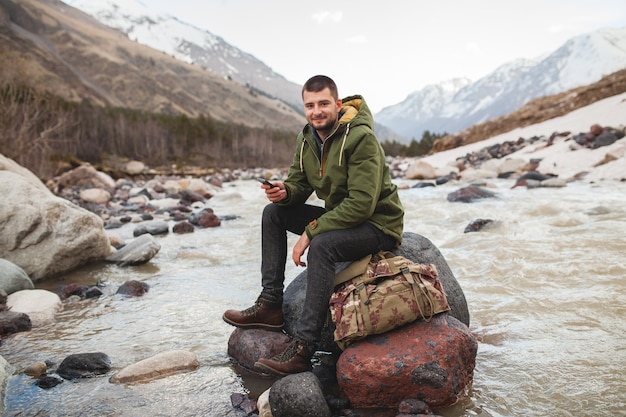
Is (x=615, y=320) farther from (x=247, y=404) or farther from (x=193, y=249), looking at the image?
(x=193, y=249)

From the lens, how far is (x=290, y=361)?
10.2 ft

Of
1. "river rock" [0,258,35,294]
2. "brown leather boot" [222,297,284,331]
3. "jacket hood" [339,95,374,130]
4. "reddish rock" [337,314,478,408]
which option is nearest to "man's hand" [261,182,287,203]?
"jacket hood" [339,95,374,130]

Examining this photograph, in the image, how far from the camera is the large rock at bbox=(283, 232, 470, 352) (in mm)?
3658

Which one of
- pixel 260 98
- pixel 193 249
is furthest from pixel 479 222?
pixel 260 98

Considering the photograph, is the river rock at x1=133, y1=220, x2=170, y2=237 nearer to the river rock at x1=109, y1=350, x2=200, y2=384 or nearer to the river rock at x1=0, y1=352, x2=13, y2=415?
the river rock at x1=0, y1=352, x2=13, y2=415

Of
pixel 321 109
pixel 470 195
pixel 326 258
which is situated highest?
pixel 321 109

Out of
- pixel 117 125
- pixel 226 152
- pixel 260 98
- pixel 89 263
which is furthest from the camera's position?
pixel 260 98

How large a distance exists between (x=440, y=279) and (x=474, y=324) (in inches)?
25.5

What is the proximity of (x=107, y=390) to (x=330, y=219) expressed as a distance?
1879 mm

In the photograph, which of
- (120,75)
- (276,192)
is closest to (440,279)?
(276,192)

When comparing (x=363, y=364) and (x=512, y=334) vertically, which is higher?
(x=363, y=364)

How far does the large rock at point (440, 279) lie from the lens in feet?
12.0

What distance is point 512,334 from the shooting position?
3.81m

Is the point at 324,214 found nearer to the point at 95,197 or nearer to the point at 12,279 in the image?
the point at 12,279
